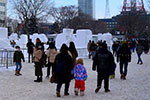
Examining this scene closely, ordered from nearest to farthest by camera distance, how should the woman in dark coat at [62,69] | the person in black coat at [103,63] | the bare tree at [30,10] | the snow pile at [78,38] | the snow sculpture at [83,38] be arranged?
the woman in dark coat at [62,69] < the person in black coat at [103,63] < the snow pile at [78,38] < the snow sculpture at [83,38] < the bare tree at [30,10]

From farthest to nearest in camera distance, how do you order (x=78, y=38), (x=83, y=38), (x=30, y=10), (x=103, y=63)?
(x=30, y=10) < (x=78, y=38) < (x=83, y=38) < (x=103, y=63)

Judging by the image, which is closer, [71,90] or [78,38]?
[71,90]

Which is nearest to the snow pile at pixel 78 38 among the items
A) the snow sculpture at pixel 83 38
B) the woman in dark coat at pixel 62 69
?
the snow sculpture at pixel 83 38

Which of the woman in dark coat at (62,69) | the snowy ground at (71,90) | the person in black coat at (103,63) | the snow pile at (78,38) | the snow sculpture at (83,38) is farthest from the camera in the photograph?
the snow sculpture at (83,38)

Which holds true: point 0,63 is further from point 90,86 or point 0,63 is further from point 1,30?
point 1,30

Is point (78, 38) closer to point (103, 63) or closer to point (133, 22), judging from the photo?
point (103, 63)

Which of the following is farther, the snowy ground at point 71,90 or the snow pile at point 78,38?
the snow pile at point 78,38

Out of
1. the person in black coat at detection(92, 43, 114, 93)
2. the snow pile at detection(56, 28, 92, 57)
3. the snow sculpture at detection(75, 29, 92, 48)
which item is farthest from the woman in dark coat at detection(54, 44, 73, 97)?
the snow sculpture at detection(75, 29, 92, 48)

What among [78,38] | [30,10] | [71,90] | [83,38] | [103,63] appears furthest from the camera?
[30,10]

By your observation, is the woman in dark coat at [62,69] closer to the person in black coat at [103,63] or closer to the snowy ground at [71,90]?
the snowy ground at [71,90]

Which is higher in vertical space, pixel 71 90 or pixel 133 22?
pixel 133 22

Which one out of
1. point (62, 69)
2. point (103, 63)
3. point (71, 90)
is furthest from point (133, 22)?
point (62, 69)

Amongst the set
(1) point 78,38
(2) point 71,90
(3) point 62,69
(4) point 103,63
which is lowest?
(2) point 71,90

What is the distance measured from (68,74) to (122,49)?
4.98 meters
